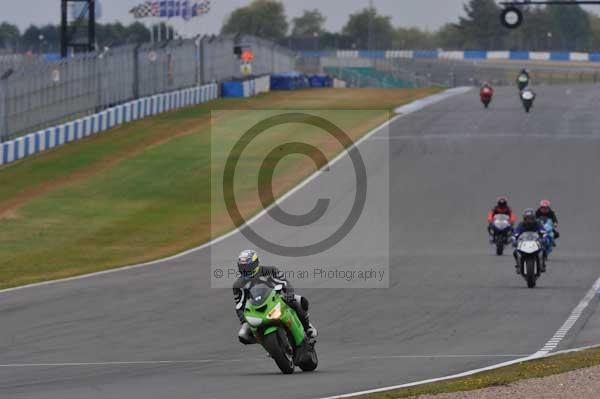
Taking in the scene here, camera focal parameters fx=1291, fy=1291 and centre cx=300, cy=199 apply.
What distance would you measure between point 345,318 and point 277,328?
537 cm

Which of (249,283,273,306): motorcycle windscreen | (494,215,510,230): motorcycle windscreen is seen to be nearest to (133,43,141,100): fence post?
(494,215,510,230): motorcycle windscreen

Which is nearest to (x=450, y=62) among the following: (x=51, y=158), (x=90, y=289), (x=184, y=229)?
(x=51, y=158)

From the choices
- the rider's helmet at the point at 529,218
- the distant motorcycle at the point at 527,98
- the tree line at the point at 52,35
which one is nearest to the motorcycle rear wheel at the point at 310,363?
the rider's helmet at the point at 529,218

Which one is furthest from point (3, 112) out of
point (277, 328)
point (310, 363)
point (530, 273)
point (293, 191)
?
point (277, 328)

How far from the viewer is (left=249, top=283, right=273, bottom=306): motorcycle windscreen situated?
13898 millimetres

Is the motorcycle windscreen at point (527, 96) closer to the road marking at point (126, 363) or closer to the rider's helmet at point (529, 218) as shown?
the rider's helmet at point (529, 218)

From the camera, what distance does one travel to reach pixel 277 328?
13.8 m

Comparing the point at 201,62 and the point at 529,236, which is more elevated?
the point at 201,62

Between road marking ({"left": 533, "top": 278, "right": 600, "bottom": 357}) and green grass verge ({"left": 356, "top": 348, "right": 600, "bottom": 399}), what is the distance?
2.49ft

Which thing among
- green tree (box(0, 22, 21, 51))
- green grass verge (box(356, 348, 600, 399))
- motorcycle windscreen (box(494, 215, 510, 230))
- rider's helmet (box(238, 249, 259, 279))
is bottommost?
motorcycle windscreen (box(494, 215, 510, 230))

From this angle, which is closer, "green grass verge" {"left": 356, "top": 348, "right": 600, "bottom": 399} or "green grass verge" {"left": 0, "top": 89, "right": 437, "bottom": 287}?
"green grass verge" {"left": 356, "top": 348, "right": 600, "bottom": 399}

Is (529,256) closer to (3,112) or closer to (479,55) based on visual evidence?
(3,112)

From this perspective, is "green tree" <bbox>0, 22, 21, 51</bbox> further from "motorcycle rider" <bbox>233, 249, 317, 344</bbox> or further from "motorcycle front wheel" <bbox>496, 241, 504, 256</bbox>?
"motorcycle rider" <bbox>233, 249, 317, 344</bbox>

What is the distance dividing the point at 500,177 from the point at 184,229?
11.7m
